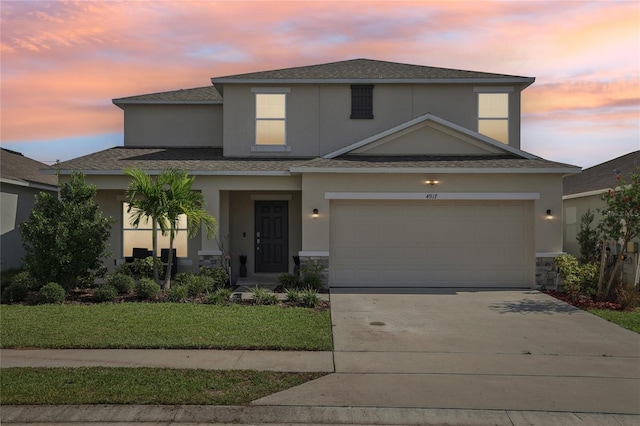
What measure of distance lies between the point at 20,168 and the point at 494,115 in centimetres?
1712

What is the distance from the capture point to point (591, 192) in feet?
56.9

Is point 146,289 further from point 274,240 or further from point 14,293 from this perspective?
point 274,240

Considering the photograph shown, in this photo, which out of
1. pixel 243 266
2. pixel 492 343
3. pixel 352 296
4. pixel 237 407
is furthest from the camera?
pixel 243 266

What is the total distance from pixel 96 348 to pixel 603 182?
16553mm

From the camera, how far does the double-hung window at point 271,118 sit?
16750mm

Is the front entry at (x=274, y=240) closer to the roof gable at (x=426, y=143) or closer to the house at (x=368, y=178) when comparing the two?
the house at (x=368, y=178)

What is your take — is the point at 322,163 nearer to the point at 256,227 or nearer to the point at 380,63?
the point at 256,227

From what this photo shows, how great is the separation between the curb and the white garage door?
865 centimetres

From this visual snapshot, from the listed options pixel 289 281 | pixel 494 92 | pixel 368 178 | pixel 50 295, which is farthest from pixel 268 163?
pixel 494 92

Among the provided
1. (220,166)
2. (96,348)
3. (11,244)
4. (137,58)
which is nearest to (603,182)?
(220,166)

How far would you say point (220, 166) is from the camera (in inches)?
595

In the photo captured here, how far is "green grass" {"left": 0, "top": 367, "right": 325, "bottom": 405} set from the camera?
602 cm

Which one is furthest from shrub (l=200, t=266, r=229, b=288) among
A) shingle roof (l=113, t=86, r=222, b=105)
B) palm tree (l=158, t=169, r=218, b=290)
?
shingle roof (l=113, t=86, r=222, b=105)

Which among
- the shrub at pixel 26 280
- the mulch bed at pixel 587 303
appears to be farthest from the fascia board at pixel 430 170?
the shrub at pixel 26 280
